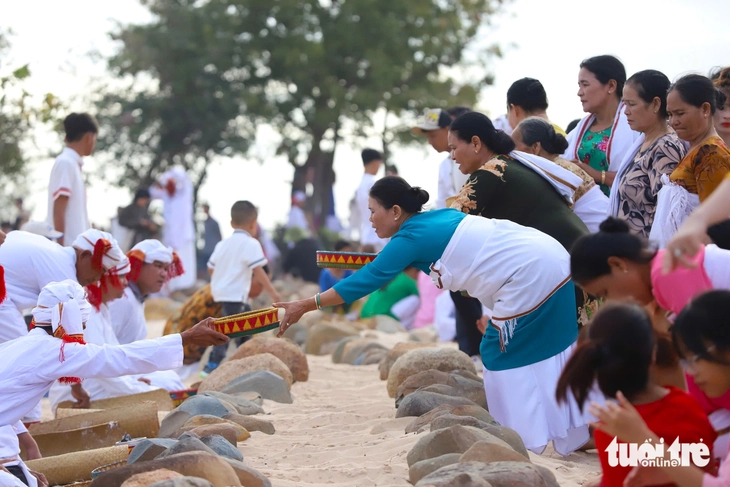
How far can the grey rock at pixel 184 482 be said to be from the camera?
3.52 metres

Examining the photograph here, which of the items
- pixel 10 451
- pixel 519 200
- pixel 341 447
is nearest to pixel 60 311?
pixel 10 451

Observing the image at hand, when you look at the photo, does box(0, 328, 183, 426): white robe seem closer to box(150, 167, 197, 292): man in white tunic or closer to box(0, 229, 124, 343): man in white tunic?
box(0, 229, 124, 343): man in white tunic

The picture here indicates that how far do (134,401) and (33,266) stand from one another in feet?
3.81

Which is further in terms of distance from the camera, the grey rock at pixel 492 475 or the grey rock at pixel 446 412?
the grey rock at pixel 446 412

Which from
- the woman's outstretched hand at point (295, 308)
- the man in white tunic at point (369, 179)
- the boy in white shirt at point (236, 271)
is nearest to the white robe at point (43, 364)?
the woman's outstretched hand at point (295, 308)

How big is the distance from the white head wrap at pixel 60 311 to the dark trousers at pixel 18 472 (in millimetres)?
603

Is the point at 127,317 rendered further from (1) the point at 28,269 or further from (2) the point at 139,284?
(1) the point at 28,269

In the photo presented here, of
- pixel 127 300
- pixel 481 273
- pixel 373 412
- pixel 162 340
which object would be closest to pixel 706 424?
pixel 481 273

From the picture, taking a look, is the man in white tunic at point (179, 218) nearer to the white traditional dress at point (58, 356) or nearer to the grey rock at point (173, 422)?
the grey rock at point (173, 422)

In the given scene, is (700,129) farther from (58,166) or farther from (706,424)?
(58,166)

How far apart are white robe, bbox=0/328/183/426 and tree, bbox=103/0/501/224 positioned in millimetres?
19275

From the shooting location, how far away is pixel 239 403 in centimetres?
608

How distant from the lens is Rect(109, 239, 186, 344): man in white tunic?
7.48m

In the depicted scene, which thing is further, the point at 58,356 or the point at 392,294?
the point at 392,294
